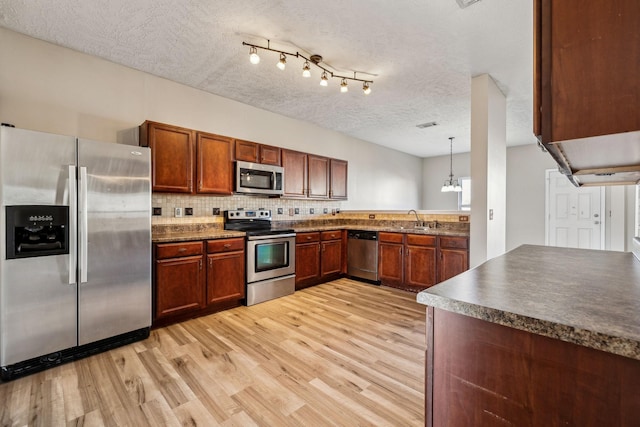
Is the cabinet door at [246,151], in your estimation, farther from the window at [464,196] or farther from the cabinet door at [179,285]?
the window at [464,196]

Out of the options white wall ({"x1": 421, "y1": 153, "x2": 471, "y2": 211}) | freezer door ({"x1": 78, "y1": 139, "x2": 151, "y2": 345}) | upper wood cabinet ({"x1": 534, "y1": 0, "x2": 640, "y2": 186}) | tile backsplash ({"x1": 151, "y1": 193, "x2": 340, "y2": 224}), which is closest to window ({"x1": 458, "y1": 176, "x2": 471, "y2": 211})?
white wall ({"x1": 421, "y1": 153, "x2": 471, "y2": 211})

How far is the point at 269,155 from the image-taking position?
4004 mm

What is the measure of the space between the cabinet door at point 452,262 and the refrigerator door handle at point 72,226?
3.74 meters

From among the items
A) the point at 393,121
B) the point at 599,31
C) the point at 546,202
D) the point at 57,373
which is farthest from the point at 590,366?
the point at 546,202

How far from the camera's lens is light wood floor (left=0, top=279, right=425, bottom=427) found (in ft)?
5.30

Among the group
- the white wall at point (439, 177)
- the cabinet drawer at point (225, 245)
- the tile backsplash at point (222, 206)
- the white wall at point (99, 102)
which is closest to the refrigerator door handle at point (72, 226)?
the white wall at point (99, 102)

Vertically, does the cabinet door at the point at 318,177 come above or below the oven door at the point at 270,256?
above

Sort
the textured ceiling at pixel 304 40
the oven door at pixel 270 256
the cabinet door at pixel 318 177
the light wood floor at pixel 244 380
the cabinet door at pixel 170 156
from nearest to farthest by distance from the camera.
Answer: the light wood floor at pixel 244 380 < the textured ceiling at pixel 304 40 < the cabinet door at pixel 170 156 < the oven door at pixel 270 256 < the cabinet door at pixel 318 177

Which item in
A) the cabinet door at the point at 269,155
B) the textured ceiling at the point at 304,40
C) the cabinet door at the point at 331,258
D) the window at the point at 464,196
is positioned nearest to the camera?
the textured ceiling at the point at 304,40

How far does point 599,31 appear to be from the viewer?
650 millimetres

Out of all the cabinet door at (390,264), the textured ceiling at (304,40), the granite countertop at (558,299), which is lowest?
the cabinet door at (390,264)

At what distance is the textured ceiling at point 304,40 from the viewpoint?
7.06ft

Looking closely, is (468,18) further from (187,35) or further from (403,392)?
(403,392)

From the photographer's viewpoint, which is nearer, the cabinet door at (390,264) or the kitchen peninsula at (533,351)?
the kitchen peninsula at (533,351)
